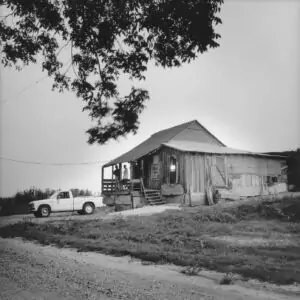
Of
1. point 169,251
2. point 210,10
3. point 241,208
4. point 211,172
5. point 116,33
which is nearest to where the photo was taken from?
point 210,10

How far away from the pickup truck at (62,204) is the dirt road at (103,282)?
53.7 ft

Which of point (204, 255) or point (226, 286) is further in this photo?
point (204, 255)

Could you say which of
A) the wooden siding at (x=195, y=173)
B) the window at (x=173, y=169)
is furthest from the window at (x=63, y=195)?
the wooden siding at (x=195, y=173)

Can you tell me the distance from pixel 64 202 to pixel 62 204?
0.21 m

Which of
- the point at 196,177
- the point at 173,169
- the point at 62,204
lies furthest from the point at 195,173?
the point at 62,204

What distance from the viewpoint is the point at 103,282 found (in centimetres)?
558

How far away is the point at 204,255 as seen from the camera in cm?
765

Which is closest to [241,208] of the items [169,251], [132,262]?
[169,251]

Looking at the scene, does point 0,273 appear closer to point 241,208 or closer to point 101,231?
point 101,231

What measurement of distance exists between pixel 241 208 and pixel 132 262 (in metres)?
9.36

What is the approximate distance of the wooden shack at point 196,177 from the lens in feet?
77.7

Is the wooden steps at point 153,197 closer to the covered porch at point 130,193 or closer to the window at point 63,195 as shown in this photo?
the covered porch at point 130,193

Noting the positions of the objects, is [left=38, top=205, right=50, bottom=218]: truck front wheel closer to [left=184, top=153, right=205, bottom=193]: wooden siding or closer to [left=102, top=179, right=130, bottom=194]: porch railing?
[left=102, top=179, right=130, bottom=194]: porch railing

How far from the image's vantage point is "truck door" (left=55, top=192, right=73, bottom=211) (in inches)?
946
